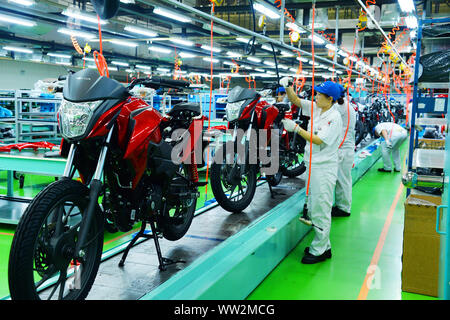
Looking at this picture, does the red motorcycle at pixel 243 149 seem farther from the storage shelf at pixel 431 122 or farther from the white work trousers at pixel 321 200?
the storage shelf at pixel 431 122

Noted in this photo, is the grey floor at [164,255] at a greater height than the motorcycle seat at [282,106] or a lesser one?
lesser

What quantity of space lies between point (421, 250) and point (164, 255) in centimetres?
192

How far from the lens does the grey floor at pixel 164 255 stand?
231 cm

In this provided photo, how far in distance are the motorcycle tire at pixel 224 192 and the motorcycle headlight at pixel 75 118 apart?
1.85 m

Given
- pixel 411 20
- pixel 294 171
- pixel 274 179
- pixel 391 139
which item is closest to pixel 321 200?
pixel 274 179

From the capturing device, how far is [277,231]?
3447 mm

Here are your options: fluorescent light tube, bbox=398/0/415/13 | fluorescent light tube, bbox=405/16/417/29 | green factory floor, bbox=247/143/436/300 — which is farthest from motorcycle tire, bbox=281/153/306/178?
fluorescent light tube, bbox=405/16/417/29

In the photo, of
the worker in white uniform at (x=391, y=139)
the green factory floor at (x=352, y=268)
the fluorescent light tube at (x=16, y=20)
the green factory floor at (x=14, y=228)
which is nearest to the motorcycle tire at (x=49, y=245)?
the green factory floor at (x=14, y=228)

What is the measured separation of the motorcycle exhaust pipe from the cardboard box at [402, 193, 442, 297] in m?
0.17

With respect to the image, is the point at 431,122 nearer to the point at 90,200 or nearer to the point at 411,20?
the point at 411,20

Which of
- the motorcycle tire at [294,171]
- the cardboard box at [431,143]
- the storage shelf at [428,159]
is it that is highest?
the cardboard box at [431,143]

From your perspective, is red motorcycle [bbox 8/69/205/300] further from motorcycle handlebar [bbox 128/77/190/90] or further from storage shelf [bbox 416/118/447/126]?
storage shelf [bbox 416/118/447/126]

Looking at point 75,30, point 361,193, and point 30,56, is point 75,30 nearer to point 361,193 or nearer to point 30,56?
point 30,56
